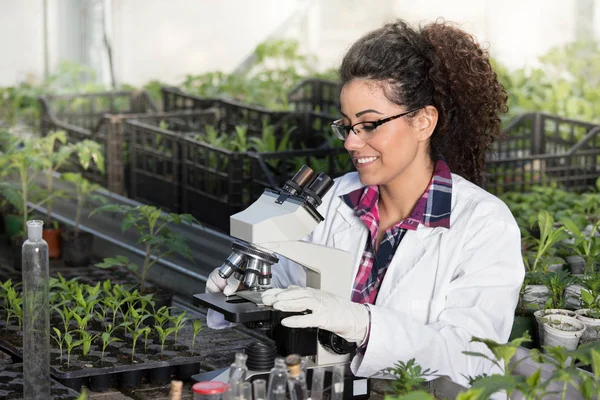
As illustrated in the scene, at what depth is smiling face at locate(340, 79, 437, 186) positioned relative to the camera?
290 cm

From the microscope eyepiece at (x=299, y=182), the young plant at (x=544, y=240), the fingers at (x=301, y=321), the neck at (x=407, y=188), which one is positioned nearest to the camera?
the fingers at (x=301, y=321)

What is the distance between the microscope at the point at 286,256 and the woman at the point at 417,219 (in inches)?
2.5

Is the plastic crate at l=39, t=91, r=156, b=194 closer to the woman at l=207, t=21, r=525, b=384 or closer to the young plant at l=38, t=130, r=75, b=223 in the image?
the young plant at l=38, t=130, r=75, b=223

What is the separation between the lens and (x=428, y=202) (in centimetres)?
301

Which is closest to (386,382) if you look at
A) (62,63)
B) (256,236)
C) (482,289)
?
(482,289)

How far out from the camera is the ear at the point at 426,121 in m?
2.99

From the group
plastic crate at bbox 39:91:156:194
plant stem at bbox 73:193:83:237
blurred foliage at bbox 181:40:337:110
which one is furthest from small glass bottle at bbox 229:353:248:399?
blurred foliage at bbox 181:40:337:110

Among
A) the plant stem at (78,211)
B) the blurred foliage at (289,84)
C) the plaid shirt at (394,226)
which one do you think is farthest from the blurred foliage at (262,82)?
the plaid shirt at (394,226)

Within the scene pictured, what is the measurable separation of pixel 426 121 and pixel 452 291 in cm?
52

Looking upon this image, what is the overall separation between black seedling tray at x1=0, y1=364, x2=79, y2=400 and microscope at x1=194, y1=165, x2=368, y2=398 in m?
0.43

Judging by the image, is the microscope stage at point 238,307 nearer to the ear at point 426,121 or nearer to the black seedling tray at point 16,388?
the black seedling tray at point 16,388

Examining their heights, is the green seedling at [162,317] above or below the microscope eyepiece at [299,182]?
below

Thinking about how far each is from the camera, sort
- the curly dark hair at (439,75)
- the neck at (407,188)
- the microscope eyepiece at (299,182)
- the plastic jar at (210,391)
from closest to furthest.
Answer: the plastic jar at (210,391)
the microscope eyepiece at (299,182)
the curly dark hair at (439,75)
the neck at (407,188)

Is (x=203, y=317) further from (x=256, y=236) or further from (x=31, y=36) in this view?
(x=31, y=36)
